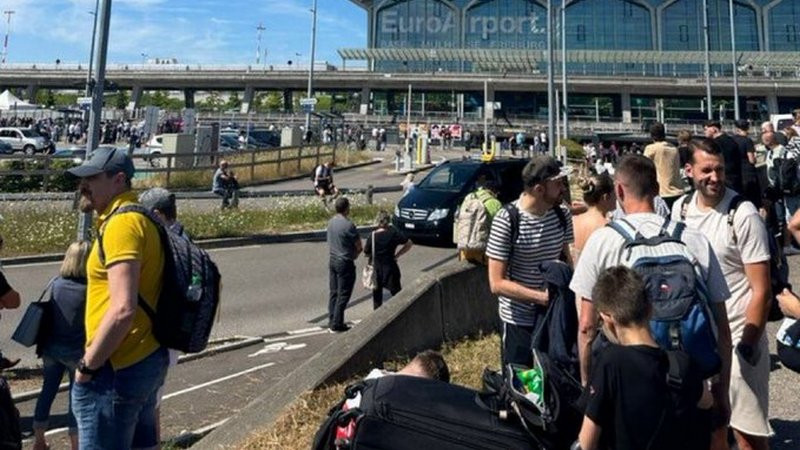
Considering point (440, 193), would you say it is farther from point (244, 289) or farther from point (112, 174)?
point (112, 174)

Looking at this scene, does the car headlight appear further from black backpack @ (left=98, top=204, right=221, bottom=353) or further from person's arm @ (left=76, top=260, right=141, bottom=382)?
person's arm @ (left=76, top=260, right=141, bottom=382)

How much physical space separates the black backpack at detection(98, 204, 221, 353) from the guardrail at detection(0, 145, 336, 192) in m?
21.9

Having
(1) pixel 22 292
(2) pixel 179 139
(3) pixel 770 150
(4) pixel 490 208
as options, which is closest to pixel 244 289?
(1) pixel 22 292

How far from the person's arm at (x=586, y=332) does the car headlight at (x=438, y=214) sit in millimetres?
12106

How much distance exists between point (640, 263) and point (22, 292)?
11.1 meters

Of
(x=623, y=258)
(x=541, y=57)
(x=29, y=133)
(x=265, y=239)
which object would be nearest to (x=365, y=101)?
(x=541, y=57)

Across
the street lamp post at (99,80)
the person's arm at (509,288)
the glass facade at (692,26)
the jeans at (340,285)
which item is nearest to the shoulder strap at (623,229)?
the person's arm at (509,288)

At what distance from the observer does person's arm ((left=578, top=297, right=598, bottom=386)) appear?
3320 millimetres

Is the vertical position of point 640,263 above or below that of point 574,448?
above

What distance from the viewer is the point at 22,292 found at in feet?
38.3

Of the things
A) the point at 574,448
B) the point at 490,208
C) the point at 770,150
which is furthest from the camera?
the point at 770,150

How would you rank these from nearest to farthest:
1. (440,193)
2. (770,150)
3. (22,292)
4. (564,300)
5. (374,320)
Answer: (564,300)
(374,320)
(770,150)
(22,292)
(440,193)

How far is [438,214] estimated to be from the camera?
15609mm

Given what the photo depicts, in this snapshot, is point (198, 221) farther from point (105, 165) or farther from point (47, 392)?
point (105, 165)
